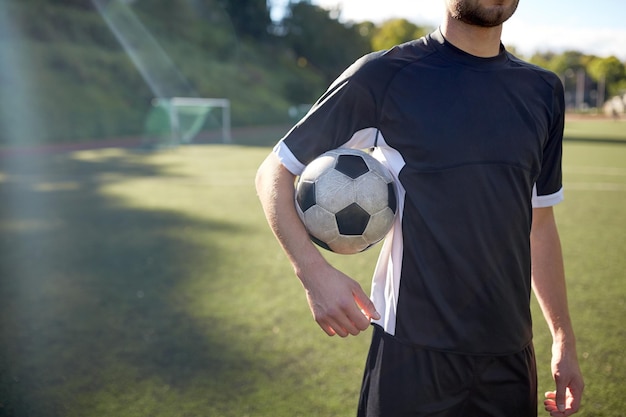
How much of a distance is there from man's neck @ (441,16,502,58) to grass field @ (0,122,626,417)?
1.88 meters

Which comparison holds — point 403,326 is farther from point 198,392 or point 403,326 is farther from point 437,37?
point 198,392

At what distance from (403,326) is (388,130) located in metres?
0.51

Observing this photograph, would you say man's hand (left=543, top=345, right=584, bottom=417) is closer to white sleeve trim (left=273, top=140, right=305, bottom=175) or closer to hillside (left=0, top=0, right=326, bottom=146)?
white sleeve trim (left=273, top=140, right=305, bottom=175)

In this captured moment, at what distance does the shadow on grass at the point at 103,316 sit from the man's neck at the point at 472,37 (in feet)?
6.96

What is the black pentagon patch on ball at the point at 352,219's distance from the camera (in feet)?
5.09

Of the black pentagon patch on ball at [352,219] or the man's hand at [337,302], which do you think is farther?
the black pentagon patch on ball at [352,219]

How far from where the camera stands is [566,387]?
67.4 inches

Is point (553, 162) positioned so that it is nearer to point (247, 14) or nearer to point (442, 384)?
point (442, 384)

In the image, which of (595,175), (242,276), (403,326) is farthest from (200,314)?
(595,175)

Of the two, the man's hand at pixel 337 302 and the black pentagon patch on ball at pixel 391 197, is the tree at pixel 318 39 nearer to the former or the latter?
the black pentagon patch on ball at pixel 391 197

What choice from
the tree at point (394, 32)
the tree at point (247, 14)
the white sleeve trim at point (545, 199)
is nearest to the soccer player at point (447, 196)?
the white sleeve trim at point (545, 199)

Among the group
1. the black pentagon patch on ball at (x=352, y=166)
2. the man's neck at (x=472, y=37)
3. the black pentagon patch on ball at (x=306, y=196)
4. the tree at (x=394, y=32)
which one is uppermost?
the man's neck at (x=472, y=37)

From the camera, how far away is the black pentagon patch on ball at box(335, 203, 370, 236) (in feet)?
5.09

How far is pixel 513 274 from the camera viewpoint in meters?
1.54
